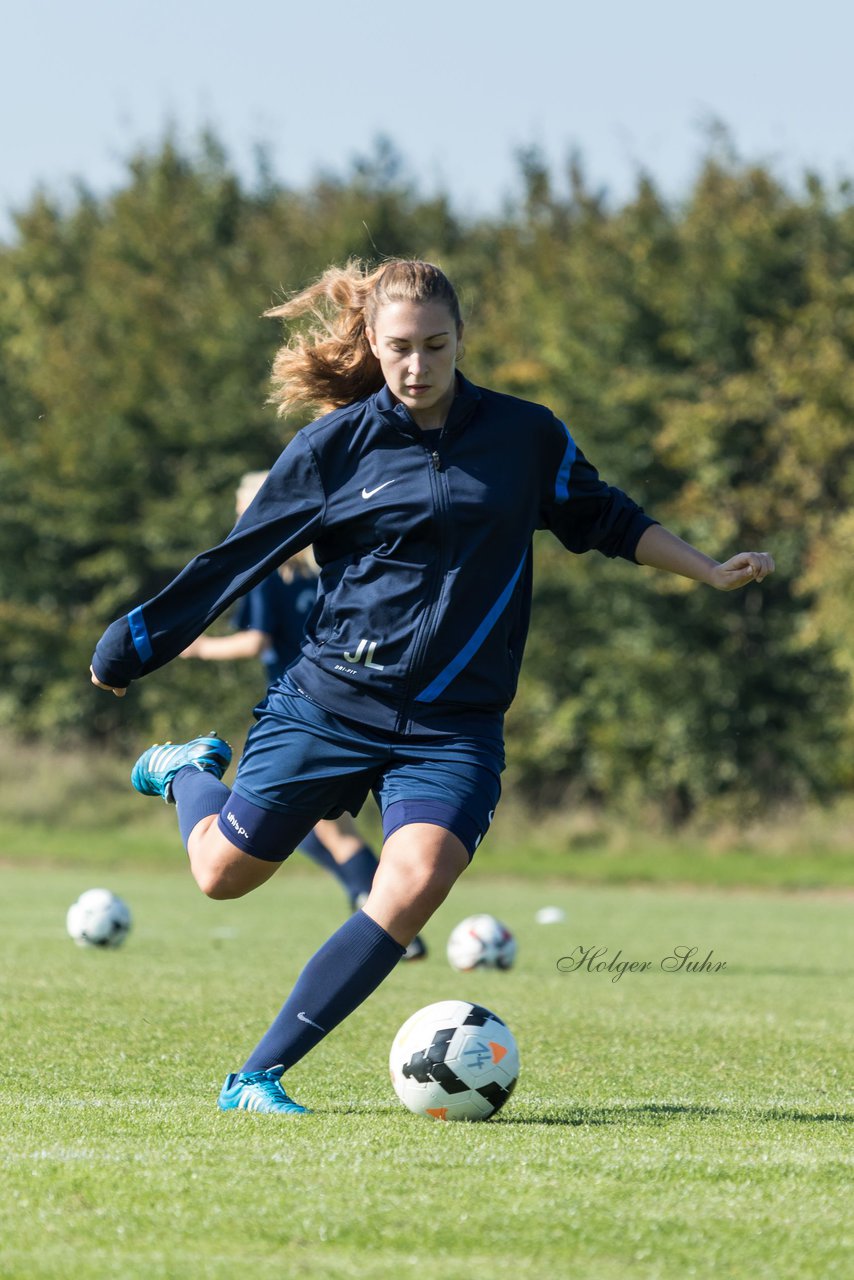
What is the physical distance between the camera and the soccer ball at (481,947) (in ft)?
32.2

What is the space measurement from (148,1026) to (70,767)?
20125 millimetres

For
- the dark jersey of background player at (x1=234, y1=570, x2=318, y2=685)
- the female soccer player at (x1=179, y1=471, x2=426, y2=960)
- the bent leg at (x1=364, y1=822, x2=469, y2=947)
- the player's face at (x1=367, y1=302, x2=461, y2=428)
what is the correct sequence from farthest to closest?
the dark jersey of background player at (x1=234, y1=570, x2=318, y2=685) → the female soccer player at (x1=179, y1=471, x2=426, y2=960) → the player's face at (x1=367, y1=302, x2=461, y2=428) → the bent leg at (x1=364, y1=822, x2=469, y2=947)

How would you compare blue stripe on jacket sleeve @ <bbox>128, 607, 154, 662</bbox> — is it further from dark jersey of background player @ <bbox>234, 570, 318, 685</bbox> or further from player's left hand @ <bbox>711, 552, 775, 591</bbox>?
dark jersey of background player @ <bbox>234, 570, 318, 685</bbox>

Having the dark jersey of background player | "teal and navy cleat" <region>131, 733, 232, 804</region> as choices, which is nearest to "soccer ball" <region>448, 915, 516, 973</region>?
the dark jersey of background player

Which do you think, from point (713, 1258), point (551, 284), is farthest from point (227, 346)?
point (713, 1258)

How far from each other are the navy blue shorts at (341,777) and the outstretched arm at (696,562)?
741mm

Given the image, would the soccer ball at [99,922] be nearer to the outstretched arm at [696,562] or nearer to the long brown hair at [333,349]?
the long brown hair at [333,349]

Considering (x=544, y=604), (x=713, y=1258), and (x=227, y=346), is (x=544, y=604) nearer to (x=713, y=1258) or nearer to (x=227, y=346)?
(x=227, y=346)

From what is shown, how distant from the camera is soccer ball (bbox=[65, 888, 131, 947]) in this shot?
10289 mm

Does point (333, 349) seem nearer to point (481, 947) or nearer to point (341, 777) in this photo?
point (341, 777)

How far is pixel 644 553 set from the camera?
4992 millimetres

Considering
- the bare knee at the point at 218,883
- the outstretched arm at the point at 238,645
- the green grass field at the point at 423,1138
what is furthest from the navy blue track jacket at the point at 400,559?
the outstretched arm at the point at 238,645

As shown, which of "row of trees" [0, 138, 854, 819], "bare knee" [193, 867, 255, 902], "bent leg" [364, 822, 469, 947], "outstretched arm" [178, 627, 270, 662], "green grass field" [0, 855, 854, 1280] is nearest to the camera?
"green grass field" [0, 855, 854, 1280]

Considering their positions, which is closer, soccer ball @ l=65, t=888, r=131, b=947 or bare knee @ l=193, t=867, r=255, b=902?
bare knee @ l=193, t=867, r=255, b=902
